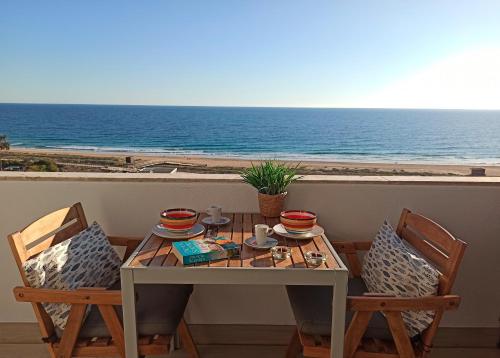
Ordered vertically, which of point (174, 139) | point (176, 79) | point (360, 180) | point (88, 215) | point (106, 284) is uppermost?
point (176, 79)

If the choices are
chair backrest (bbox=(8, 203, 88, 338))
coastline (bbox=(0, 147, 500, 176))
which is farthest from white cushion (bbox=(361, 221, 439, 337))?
coastline (bbox=(0, 147, 500, 176))

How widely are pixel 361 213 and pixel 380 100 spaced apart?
3601cm

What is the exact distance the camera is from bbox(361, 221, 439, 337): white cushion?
56.5 inches

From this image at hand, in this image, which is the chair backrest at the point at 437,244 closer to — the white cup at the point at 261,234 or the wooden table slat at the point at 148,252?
the white cup at the point at 261,234

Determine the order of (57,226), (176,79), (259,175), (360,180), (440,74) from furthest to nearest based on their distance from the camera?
1. (176,79)
2. (440,74)
3. (360,180)
4. (259,175)
5. (57,226)

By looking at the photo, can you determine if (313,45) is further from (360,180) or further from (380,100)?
(360,180)

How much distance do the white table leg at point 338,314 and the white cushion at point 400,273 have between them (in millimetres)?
312

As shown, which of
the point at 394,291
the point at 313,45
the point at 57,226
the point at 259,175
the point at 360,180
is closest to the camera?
the point at 394,291

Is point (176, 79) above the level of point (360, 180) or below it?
above

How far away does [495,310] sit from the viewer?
2285 mm

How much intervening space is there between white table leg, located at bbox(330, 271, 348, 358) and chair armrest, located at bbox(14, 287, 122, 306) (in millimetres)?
733

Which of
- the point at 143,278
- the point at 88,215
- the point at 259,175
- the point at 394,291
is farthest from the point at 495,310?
the point at 88,215

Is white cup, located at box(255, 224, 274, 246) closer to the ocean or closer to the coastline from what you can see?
the coastline

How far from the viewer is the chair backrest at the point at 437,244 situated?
140 centimetres
